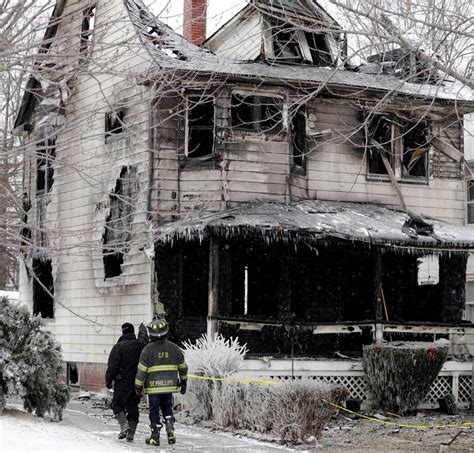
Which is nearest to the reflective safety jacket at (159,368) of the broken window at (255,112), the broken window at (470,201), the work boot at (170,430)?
the work boot at (170,430)

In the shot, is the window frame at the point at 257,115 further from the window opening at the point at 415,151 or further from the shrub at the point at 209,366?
the shrub at the point at 209,366

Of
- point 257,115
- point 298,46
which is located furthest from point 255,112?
point 298,46

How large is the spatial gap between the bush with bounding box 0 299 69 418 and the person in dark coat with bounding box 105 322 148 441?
0.98m

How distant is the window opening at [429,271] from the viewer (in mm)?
24656

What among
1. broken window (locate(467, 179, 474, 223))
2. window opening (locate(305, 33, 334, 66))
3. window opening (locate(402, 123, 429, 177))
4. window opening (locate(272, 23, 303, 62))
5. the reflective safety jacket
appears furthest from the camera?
broken window (locate(467, 179, 474, 223))

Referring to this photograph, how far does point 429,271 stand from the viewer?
978 inches

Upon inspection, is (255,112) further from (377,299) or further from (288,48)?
(377,299)

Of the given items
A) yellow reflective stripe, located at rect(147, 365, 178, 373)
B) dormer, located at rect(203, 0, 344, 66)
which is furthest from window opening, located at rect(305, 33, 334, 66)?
yellow reflective stripe, located at rect(147, 365, 178, 373)

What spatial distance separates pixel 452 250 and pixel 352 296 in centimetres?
412

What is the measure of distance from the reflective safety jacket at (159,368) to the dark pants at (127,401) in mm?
576

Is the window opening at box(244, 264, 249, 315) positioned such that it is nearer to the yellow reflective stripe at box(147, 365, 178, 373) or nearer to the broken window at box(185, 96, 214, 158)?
the broken window at box(185, 96, 214, 158)

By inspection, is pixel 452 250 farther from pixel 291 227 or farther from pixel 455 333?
pixel 291 227

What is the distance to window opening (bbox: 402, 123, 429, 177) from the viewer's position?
23.4m

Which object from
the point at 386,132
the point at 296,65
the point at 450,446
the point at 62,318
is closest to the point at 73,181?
the point at 62,318
